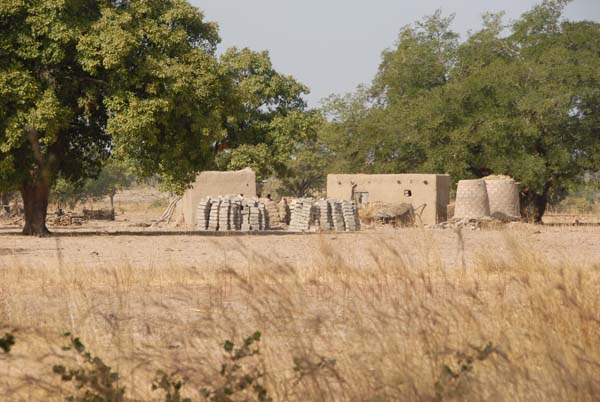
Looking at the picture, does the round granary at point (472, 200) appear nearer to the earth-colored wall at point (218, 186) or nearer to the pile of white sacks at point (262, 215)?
the pile of white sacks at point (262, 215)

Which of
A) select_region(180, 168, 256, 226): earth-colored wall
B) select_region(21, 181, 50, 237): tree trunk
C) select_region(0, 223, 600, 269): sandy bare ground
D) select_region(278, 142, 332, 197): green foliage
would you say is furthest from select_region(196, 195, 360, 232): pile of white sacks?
select_region(278, 142, 332, 197): green foliage

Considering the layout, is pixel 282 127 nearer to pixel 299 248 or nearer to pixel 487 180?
pixel 487 180

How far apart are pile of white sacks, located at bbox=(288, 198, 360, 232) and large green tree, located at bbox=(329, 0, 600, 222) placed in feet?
29.5

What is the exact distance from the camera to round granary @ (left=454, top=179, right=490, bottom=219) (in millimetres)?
32969

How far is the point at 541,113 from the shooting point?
37.0 m

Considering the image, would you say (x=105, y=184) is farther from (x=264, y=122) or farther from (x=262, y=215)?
(x=262, y=215)

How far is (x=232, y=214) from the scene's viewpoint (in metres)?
30.6

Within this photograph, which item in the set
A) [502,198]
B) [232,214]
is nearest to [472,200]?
[502,198]

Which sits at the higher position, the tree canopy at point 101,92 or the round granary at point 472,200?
the tree canopy at point 101,92

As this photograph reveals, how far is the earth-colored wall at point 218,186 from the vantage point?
34.4 meters

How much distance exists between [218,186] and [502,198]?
10.3 metres

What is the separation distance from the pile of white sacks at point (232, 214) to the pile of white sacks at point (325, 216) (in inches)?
46.0

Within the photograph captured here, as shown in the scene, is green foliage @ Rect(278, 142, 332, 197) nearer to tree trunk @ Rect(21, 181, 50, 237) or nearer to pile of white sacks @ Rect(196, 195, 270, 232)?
pile of white sacks @ Rect(196, 195, 270, 232)

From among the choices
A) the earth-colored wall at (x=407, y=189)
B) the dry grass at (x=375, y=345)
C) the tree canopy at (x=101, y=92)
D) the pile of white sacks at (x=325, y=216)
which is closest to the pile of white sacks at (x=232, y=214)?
the pile of white sacks at (x=325, y=216)
